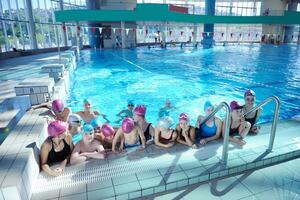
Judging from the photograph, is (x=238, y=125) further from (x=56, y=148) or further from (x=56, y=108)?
(x=56, y=108)

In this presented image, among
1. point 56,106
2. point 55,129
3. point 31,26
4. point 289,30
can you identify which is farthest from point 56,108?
point 289,30

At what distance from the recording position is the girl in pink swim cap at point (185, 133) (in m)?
3.39

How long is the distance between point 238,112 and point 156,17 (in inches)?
A: 725

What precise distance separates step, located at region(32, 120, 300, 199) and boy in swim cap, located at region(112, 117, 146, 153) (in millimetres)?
166

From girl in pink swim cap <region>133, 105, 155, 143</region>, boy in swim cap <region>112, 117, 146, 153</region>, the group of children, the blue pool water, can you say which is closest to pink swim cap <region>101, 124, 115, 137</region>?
the group of children

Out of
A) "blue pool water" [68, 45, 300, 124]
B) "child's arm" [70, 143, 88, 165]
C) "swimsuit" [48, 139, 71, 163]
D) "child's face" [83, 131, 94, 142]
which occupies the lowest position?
"blue pool water" [68, 45, 300, 124]

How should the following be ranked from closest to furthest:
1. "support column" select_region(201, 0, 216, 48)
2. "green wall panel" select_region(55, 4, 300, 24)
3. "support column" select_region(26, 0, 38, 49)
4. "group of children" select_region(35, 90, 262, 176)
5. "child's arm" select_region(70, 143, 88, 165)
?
"group of children" select_region(35, 90, 262, 176), "child's arm" select_region(70, 143, 88, 165), "support column" select_region(26, 0, 38, 49), "green wall panel" select_region(55, 4, 300, 24), "support column" select_region(201, 0, 216, 48)

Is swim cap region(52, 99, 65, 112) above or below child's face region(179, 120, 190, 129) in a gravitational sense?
above

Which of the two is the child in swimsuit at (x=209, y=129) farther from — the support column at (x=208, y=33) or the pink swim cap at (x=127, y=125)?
the support column at (x=208, y=33)

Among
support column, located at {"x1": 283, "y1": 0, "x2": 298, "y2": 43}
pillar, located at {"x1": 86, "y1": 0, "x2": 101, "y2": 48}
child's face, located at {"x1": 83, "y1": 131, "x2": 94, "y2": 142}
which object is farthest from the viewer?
support column, located at {"x1": 283, "y1": 0, "x2": 298, "y2": 43}

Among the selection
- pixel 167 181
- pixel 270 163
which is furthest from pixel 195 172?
pixel 270 163

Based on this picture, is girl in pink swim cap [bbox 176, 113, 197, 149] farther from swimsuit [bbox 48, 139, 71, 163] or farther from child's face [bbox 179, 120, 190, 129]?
swimsuit [bbox 48, 139, 71, 163]

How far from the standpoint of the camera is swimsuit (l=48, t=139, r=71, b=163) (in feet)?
9.32

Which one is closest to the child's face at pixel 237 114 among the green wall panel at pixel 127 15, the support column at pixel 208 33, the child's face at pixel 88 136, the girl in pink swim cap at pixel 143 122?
the girl in pink swim cap at pixel 143 122
